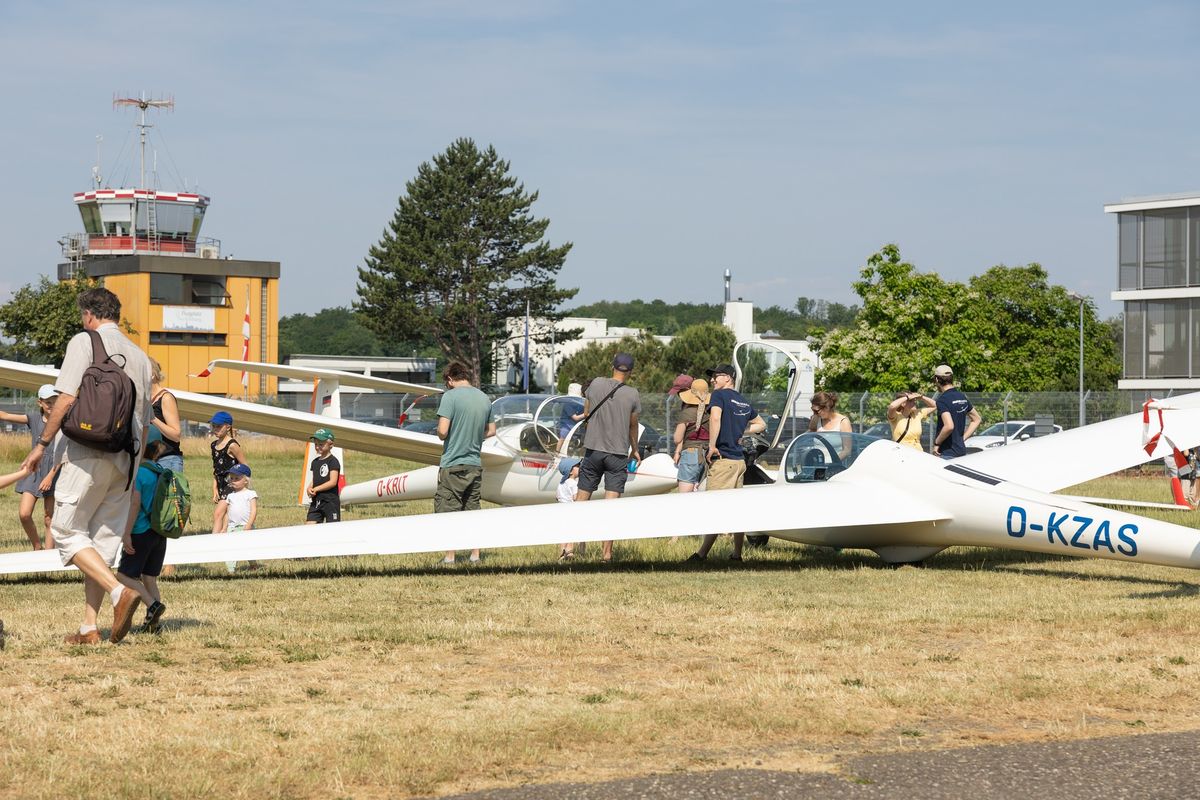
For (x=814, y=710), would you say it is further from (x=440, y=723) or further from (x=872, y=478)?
(x=872, y=478)

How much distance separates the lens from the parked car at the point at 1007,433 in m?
30.1

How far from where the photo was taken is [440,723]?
5.49 metres

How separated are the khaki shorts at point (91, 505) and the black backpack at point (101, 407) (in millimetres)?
156

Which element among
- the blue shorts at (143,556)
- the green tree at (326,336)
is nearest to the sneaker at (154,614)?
the blue shorts at (143,556)

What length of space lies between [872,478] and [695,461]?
2182 mm

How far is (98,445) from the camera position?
22.7 ft

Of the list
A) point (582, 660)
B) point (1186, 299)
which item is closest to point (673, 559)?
point (582, 660)

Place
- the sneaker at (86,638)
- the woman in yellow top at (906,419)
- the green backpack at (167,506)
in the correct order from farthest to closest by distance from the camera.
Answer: the woman in yellow top at (906,419) < the green backpack at (167,506) < the sneaker at (86,638)

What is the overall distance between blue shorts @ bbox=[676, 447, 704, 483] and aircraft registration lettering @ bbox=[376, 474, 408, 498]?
478cm

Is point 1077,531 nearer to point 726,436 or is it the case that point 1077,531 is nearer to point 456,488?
point 726,436

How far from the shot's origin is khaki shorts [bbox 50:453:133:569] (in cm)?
703

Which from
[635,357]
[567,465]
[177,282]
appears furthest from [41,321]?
[567,465]

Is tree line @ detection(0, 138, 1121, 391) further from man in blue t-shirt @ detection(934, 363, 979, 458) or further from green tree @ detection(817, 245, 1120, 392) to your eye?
man in blue t-shirt @ detection(934, 363, 979, 458)

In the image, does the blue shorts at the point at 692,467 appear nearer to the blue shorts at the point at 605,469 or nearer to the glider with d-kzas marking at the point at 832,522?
the blue shorts at the point at 605,469
